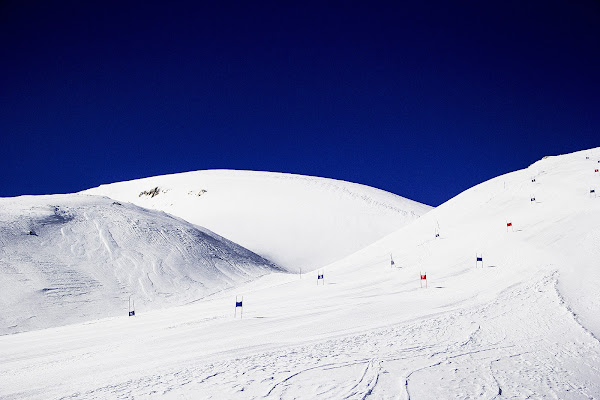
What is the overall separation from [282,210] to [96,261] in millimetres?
35322

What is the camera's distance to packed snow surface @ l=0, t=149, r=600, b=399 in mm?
6488

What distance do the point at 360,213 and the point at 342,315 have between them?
48.0m

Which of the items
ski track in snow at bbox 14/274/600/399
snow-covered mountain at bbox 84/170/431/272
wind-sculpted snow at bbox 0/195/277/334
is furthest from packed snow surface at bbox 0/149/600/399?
snow-covered mountain at bbox 84/170/431/272

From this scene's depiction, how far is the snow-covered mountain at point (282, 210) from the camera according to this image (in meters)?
46.9

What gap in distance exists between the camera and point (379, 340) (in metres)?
8.75

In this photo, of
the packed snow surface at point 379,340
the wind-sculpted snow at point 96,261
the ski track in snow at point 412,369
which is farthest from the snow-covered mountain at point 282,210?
the ski track in snow at point 412,369

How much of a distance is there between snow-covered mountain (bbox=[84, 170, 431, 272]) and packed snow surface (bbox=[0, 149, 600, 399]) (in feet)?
84.1

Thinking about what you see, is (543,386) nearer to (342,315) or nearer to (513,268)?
(342,315)

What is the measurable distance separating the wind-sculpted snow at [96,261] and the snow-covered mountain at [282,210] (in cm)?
1181

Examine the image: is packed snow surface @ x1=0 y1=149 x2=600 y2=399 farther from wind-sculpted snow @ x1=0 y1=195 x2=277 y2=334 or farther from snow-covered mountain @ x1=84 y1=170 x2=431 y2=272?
snow-covered mountain @ x1=84 y1=170 x2=431 y2=272

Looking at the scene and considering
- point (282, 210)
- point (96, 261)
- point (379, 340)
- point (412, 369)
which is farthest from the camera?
point (282, 210)

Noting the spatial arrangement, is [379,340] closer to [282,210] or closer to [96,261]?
[96,261]

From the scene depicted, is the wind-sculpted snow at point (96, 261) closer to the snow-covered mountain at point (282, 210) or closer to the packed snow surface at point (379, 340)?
the packed snow surface at point (379, 340)

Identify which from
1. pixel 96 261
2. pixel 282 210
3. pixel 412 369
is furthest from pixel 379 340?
pixel 282 210
